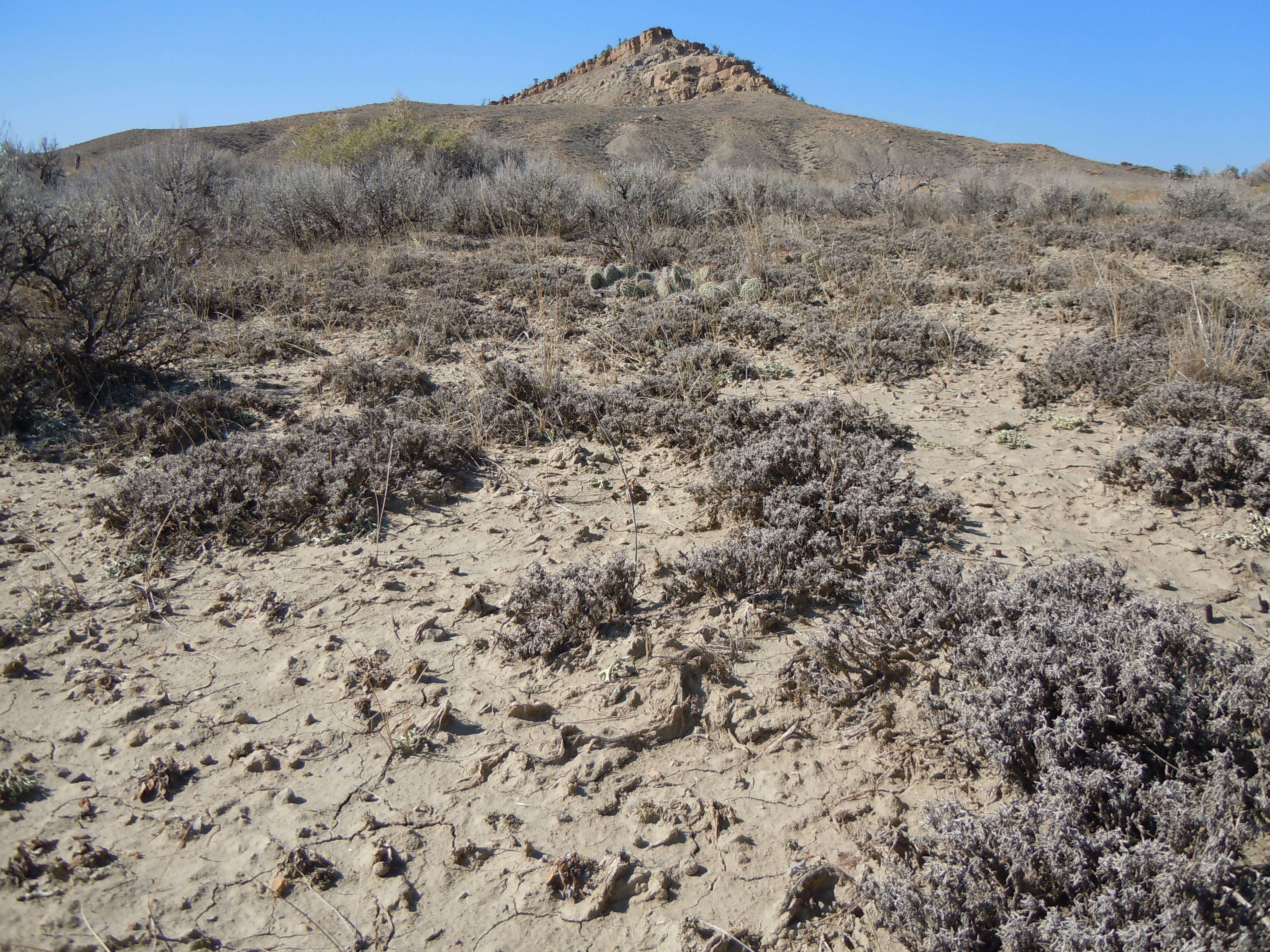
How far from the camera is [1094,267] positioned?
25.3ft

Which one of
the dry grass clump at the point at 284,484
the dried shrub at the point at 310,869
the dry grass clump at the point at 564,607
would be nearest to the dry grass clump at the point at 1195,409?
the dry grass clump at the point at 564,607

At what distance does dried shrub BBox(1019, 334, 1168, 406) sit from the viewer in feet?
15.9

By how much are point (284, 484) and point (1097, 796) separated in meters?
3.90

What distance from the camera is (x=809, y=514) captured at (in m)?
3.38

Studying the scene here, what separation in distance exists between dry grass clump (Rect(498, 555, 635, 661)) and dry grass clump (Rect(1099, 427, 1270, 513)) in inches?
109

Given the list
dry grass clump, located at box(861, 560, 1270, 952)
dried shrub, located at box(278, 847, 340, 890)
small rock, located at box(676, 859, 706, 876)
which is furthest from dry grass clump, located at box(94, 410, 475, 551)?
dry grass clump, located at box(861, 560, 1270, 952)

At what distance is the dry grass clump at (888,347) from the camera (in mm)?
5562

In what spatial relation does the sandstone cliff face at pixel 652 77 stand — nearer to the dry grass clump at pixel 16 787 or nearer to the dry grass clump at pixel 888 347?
the dry grass clump at pixel 888 347

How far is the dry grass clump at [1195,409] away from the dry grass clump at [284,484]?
13.9ft

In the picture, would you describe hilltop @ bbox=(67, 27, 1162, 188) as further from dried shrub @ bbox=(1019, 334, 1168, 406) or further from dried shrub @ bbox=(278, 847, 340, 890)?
dried shrub @ bbox=(278, 847, 340, 890)

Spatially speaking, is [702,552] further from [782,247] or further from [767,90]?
[767,90]

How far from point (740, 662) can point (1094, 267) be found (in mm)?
7365

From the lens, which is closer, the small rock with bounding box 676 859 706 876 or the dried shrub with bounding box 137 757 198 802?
the small rock with bounding box 676 859 706 876

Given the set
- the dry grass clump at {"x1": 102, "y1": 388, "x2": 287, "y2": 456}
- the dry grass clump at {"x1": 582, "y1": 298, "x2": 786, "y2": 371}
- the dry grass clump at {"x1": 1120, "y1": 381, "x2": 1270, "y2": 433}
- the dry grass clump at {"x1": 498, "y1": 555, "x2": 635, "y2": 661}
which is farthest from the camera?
the dry grass clump at {"x1": 582, "y1": 298, "x2": 786, "y2": 371}
